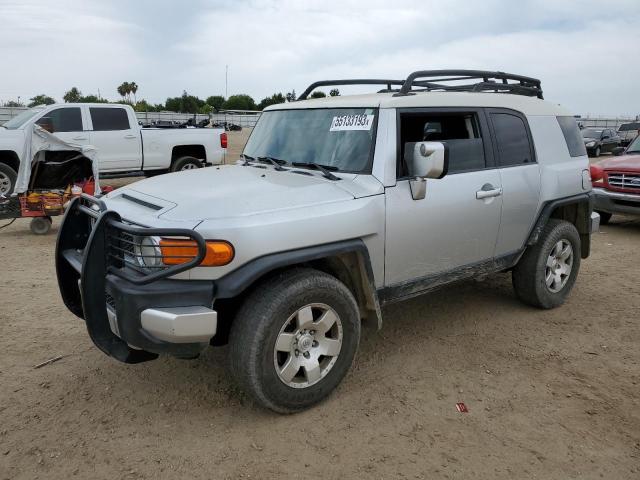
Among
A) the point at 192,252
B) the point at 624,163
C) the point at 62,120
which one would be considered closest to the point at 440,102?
the point at 192,252

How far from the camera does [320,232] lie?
321 cm

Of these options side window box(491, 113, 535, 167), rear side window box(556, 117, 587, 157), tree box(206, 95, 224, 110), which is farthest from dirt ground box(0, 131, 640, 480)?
tree box(206, 95, 224, 110)

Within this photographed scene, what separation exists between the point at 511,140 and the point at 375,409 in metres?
2.54

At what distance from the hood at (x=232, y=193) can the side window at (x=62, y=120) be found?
868cm

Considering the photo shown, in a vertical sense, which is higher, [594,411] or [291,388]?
[291,388]

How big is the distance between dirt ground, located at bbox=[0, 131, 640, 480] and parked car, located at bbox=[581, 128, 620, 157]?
2326 centimetres

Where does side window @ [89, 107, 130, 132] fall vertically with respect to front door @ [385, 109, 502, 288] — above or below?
above

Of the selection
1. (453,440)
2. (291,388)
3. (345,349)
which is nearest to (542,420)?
(453,440)

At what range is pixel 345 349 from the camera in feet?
11.3

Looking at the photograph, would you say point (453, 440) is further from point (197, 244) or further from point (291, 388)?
point (197, 244)

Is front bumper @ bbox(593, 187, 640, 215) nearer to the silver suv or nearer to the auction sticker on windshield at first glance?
the silver suv

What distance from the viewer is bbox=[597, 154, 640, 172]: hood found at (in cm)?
868

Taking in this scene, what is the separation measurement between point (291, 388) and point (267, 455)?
42 cm

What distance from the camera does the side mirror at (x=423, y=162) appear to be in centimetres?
340
